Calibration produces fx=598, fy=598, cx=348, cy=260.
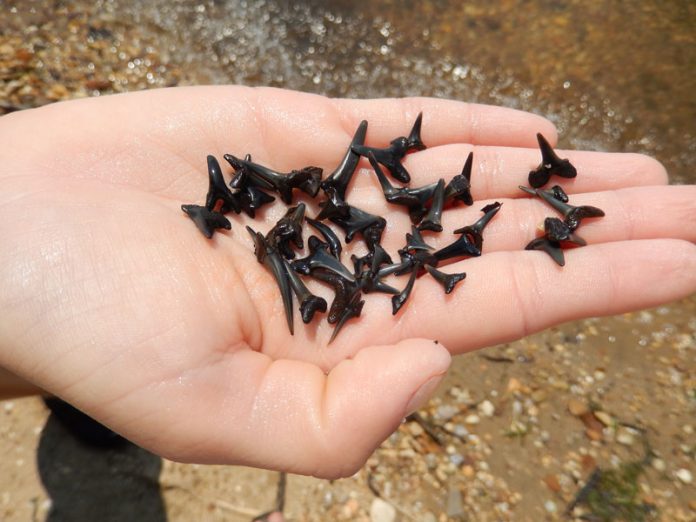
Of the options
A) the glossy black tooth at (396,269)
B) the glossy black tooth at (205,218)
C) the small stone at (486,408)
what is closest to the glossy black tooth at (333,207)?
the glossy black tooth at (396,269)

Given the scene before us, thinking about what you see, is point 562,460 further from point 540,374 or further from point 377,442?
point 377,442

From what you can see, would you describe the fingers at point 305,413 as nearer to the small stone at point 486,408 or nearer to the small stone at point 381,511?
the small stone at point 381,511

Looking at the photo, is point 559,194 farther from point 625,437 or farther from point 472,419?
point 625,437


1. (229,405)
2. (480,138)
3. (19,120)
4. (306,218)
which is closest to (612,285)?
(480,138)

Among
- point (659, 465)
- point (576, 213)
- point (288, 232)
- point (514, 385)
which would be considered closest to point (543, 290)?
point (576, 213)

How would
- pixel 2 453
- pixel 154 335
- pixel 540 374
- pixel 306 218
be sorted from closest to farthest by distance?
1. pixel 154 335
2. pixel 306 218
3. pixel 2 453
4. pixel 540 374

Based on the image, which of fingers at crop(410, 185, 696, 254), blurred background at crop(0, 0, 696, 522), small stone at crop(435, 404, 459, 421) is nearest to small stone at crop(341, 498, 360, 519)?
blurred background at crop(0, 0, 696, 522)
